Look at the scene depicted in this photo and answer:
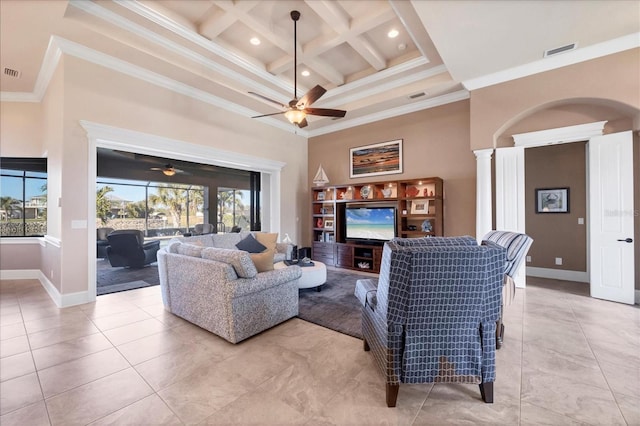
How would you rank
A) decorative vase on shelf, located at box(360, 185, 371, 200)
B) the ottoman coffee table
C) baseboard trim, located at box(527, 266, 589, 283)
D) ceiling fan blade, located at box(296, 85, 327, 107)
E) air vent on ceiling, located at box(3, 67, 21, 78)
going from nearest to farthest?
ceiling fan blade, located at box(296, 85, 327, 107)
the ottoman coffee table
air vent on ceiling, located at box(3, 67, 21, 78)
baseboard trim, located at box(527, 266, 589, 283)
decorative vase on shelf, located at box(360, 185, 371, 200)

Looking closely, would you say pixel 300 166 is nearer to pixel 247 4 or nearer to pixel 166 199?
pixel 247 4

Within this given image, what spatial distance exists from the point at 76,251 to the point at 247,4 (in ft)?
13.0

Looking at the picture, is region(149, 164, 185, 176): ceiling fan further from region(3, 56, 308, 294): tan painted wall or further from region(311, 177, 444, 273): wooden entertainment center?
region(311, 177, 444, 273): wooden entertainment center

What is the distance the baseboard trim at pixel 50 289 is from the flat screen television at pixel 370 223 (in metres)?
4.66

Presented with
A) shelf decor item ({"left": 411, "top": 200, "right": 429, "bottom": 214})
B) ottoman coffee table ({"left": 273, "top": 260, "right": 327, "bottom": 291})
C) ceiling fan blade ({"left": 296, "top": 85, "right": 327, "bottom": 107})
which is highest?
ceiling fan blade ({"left": 296, "top": 85, "right": 327, "bottom": 107})

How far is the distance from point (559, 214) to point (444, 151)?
8.33ft

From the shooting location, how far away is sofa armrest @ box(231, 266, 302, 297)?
2631mm

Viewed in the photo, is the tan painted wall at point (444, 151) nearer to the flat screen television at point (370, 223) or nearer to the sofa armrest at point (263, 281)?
the flat screen television at point (370, 223)

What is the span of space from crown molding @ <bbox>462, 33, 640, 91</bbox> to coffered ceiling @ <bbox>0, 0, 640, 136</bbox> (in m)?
0.01

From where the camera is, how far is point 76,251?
3.72 meters

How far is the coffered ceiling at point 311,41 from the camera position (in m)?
3.06

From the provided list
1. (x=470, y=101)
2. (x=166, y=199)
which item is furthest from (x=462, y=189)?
(x=166, y=199)

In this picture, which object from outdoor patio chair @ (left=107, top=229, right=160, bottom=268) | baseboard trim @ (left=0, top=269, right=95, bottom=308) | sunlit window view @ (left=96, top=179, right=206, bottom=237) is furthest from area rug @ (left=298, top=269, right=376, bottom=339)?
sunlit window view @ (left=96, top=179, right=206, bottom=237)

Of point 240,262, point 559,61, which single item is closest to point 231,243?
point 240,262
